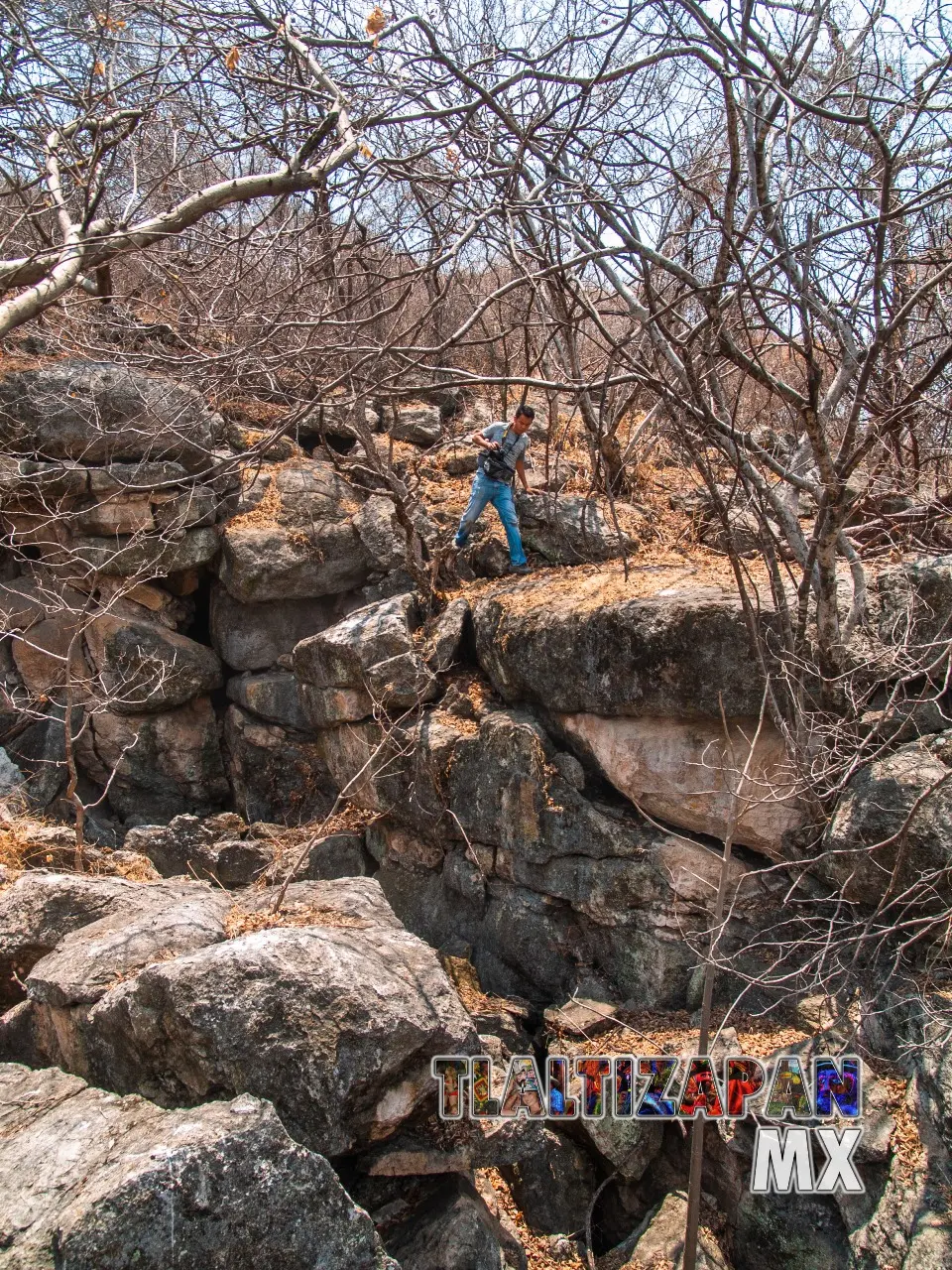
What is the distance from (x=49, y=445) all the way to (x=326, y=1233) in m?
8.41

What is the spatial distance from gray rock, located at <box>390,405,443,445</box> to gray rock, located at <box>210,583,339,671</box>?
7.60 ft

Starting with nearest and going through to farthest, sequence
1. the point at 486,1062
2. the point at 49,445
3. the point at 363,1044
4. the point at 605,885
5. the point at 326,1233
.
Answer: the point at 326,1233 → the point at 363,1044 → the point at 486,1062 → the point at 605,885 → the point at 49,445

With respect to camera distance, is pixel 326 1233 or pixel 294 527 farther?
pixel 294 527

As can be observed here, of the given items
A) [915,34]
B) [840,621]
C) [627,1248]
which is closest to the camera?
[915,34]

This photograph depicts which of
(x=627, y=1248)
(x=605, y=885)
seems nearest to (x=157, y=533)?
(x=605, y=885)

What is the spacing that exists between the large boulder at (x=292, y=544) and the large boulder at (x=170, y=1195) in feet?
21.7

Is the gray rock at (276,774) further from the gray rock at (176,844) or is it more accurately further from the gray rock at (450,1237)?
the gray rock at (450,1237)

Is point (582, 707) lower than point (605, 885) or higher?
higher

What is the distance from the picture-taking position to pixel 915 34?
4.64 m

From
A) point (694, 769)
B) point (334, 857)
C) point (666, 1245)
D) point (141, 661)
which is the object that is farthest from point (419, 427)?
point (666, 1245)

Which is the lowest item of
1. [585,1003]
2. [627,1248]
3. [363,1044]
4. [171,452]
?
[627,1248]

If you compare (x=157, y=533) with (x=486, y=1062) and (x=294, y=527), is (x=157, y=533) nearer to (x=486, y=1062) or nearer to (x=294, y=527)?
(x=294, y=527)

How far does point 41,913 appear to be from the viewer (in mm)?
4781

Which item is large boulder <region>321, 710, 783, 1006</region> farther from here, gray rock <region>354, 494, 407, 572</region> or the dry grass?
gray rock <region>354, 494, 407, 572</region>
